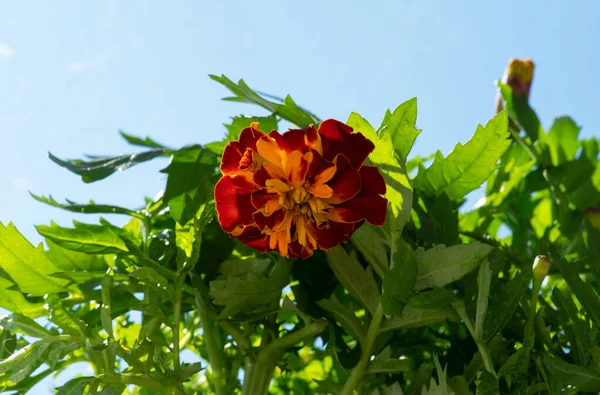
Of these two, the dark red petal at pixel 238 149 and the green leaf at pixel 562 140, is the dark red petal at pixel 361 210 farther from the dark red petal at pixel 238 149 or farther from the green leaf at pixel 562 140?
the green leaf at pixel 562 140

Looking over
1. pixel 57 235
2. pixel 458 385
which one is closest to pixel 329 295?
pixel 458 385

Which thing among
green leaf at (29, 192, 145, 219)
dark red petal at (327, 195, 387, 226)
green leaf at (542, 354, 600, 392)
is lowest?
green leaf at (542, 354, 600, 392)

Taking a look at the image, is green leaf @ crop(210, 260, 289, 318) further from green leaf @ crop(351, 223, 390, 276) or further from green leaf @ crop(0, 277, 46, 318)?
green leaf @ crop(0, 277, 46, 318)

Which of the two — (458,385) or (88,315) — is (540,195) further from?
(88,315)

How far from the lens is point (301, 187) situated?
2.06 feet

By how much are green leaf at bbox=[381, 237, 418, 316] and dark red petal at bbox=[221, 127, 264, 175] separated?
0.15 m

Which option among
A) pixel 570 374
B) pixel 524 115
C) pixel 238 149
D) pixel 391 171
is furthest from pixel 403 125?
pixel 524 115

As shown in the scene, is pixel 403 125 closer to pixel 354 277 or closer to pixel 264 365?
pixel 354 277

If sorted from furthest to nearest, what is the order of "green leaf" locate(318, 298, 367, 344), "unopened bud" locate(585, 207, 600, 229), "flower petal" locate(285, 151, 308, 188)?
"unopened bud" locate(585, 207, 600, 229) → "green leaf" locate(318, 298, 367, 344) → "flower petal" locate(285, 151, 308, 188)

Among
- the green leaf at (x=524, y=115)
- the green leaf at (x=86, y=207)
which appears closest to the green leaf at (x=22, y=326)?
the green leaf at (x=86, y=207)

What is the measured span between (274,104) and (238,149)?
0.45 feet

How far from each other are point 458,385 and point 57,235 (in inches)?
16.0

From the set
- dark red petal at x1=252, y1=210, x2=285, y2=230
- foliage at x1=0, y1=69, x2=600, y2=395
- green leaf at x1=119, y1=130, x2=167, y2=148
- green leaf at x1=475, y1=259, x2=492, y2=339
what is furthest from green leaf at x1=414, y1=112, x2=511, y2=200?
green leaf at x1=119, y1=130, x2=167, y2=148

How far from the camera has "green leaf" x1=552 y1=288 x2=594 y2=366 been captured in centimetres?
70
